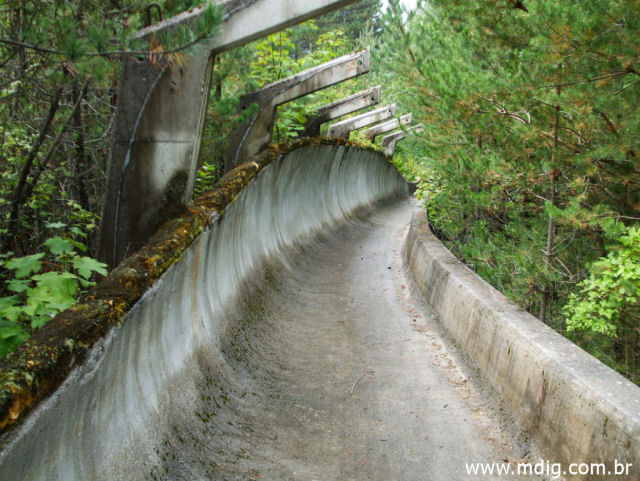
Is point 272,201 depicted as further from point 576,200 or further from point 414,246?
point 576,200

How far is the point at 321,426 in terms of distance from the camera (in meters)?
3.78

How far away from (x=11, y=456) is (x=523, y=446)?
3.00 m

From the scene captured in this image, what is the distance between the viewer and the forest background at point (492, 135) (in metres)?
3.54

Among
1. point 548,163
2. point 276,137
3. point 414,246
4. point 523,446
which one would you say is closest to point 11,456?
point 523,446

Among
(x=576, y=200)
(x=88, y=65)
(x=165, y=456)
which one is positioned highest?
(x=88, y=65)

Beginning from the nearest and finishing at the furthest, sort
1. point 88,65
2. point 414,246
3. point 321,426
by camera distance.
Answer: point 88,65 < point 321,426 < point 414,246

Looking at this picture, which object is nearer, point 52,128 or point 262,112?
point 52,128

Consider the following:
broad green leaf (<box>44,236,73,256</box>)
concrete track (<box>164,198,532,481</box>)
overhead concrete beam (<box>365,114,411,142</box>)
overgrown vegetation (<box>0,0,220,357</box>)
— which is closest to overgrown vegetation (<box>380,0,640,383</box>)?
concrete track (<box>164,198,532,481</box>)

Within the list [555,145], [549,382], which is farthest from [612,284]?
[555,145]

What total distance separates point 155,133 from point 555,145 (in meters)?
3.70

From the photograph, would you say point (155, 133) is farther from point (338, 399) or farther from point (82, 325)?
point (338, 399)

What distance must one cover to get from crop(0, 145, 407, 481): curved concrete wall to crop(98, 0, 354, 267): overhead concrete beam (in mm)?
581

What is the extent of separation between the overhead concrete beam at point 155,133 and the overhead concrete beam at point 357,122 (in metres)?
15.3

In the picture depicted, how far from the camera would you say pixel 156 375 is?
10.4 feet
